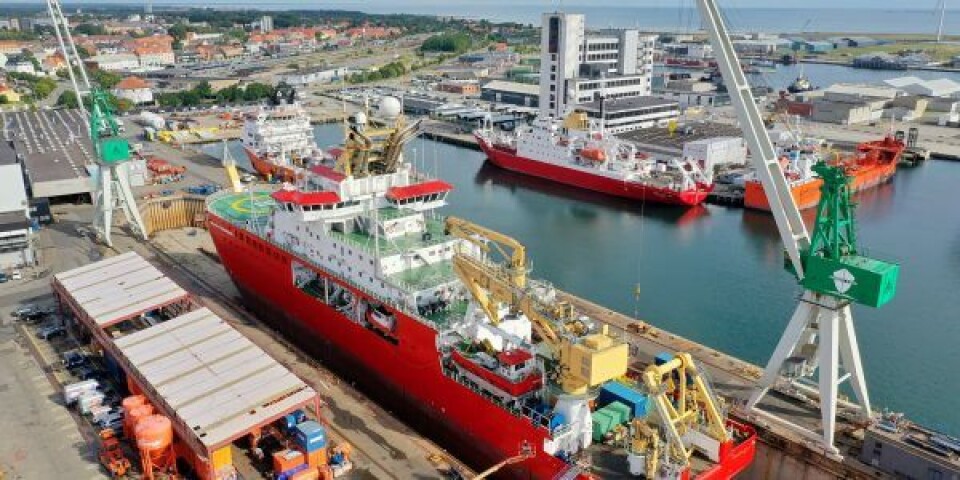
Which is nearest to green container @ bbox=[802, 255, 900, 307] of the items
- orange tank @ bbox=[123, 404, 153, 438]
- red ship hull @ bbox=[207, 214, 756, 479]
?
red ship hull @ bbox=[207, 214, 756, 479]

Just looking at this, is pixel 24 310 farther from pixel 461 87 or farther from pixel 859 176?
pixel 461 87

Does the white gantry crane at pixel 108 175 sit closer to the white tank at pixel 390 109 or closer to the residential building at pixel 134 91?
the white tank at pixel 390 109

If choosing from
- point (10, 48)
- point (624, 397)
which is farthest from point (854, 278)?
point (10, 48)

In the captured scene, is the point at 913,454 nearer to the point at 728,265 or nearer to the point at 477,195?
the point at 728,265

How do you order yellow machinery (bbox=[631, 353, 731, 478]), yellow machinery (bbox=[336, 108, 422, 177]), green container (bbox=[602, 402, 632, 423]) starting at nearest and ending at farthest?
yellow machinery (bbox=[631, 353, 731, 478])
green container (bbox=[602, 402, 632, 423])
yellow machinery (bbox=[336, 108, 422, 177])

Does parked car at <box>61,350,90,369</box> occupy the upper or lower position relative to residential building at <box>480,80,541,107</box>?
lower

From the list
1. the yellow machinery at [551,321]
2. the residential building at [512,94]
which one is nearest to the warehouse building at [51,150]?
the yellow machinery at [551,321]

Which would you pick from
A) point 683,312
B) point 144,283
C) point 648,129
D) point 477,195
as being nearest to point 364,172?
point 144,283

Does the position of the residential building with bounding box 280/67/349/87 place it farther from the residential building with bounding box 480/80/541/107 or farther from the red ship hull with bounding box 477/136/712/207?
the red ship hull with bounding box 477/136/712/207
